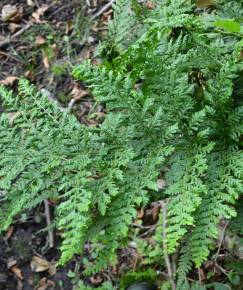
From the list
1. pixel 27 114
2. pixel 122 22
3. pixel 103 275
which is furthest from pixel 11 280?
pixel 122 22

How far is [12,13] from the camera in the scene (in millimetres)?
4680

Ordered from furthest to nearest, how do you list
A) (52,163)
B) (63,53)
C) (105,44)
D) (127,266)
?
(63,53), (127,266), (105,44), (52,163)

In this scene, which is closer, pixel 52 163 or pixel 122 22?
pixel 52 163

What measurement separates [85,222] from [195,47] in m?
0.90

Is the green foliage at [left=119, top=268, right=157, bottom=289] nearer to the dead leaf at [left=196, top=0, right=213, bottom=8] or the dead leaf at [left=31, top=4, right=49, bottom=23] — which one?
the dead leaf at [left=196, top=0, right=213, bottom=8]

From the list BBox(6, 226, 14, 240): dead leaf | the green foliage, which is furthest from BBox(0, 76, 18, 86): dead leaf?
the green foliage

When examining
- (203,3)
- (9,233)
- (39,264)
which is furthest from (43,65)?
(203,3)

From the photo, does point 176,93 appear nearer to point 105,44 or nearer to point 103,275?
point 105,44

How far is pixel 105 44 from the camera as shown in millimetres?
2445

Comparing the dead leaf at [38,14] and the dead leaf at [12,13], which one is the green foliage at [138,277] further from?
the dead leaf at [12,13]

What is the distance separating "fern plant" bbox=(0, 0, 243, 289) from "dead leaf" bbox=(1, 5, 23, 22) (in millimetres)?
2679

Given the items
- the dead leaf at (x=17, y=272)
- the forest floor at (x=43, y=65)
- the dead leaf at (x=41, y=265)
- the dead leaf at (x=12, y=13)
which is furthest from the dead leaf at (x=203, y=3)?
the dead leaf at (x=12, y=13)

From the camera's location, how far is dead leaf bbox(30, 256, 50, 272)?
3629 millimetres

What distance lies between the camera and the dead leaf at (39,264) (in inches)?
143
